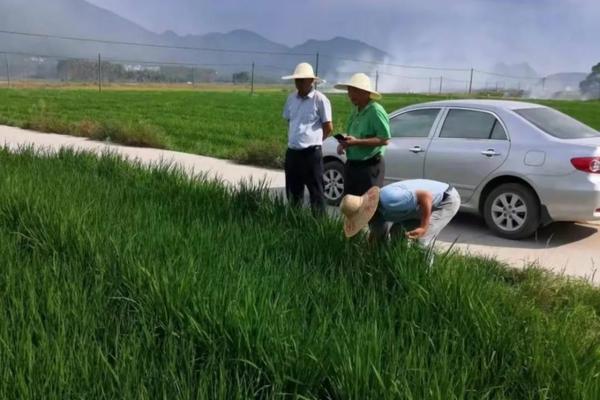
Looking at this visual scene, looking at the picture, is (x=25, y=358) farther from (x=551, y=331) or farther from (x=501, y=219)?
(x=501, y=219)

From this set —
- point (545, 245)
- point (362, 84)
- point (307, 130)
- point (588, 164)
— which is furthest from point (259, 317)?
point (588, 164)

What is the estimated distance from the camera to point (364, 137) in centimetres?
586

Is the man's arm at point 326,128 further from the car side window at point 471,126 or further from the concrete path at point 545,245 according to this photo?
the car side window at point 471,126

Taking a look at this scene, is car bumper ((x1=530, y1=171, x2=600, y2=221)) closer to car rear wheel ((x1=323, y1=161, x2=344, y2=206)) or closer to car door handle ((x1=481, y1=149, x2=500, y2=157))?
car door handle ((x1=481, y1=149, x2=500, y2=157))

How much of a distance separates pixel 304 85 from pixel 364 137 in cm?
119

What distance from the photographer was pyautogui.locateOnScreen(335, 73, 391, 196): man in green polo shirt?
18.8 feet

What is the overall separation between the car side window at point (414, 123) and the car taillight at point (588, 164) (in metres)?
1.92

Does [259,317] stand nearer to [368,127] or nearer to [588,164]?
[368,127]

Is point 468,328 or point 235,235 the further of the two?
point 235,235

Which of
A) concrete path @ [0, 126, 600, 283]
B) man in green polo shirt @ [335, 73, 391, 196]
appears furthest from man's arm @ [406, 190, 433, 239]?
man in green polo shirt @ [335, 73, 391, 196]

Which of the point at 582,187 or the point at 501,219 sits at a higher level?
the point at 582,187

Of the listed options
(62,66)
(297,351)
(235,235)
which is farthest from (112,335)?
(62,66)

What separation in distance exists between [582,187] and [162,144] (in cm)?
1031

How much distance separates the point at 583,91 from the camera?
273ft
